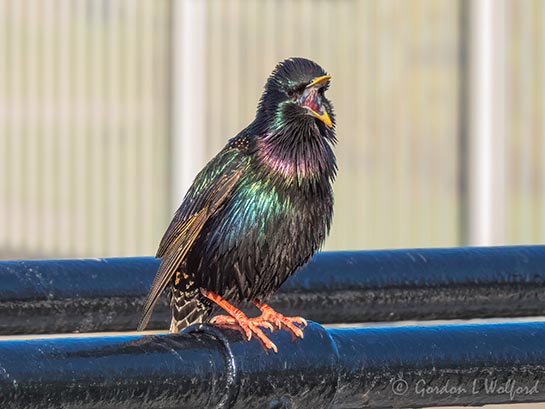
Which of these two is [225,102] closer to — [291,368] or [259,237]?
[259,237]

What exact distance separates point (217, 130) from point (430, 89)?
4.50 ft

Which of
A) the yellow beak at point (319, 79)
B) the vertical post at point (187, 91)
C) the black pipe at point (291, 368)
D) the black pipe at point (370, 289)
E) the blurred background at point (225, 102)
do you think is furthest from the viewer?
the blurred background at point (225, 102)

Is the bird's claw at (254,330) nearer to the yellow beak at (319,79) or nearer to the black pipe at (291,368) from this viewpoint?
the black pipe at (291,368)

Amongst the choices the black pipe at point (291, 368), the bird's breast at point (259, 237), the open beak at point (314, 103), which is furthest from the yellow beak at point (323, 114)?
the black pipe at point (291, 368)

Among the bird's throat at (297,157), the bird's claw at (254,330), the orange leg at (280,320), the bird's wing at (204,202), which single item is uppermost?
the bird's throat at (297,157)

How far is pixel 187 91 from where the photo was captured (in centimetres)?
1037

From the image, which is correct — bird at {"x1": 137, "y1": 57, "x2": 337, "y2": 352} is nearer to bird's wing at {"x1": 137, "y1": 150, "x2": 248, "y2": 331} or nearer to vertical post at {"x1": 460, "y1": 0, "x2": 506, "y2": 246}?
bird's wing at {"x1": 137, "y1": 150, "x2": 248, "y2": 331}

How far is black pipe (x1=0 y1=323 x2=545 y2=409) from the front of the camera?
2473 millimetres

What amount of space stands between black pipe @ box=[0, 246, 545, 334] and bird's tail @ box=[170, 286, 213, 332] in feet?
1.47

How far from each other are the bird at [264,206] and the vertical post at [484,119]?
249 inches

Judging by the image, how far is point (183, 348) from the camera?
264cm

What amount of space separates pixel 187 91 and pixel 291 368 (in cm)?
772

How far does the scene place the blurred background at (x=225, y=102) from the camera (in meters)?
10.5

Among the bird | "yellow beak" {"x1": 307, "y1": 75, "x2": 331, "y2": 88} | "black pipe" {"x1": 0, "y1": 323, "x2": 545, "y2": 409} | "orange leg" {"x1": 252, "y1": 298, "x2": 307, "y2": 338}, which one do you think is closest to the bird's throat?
the bird
